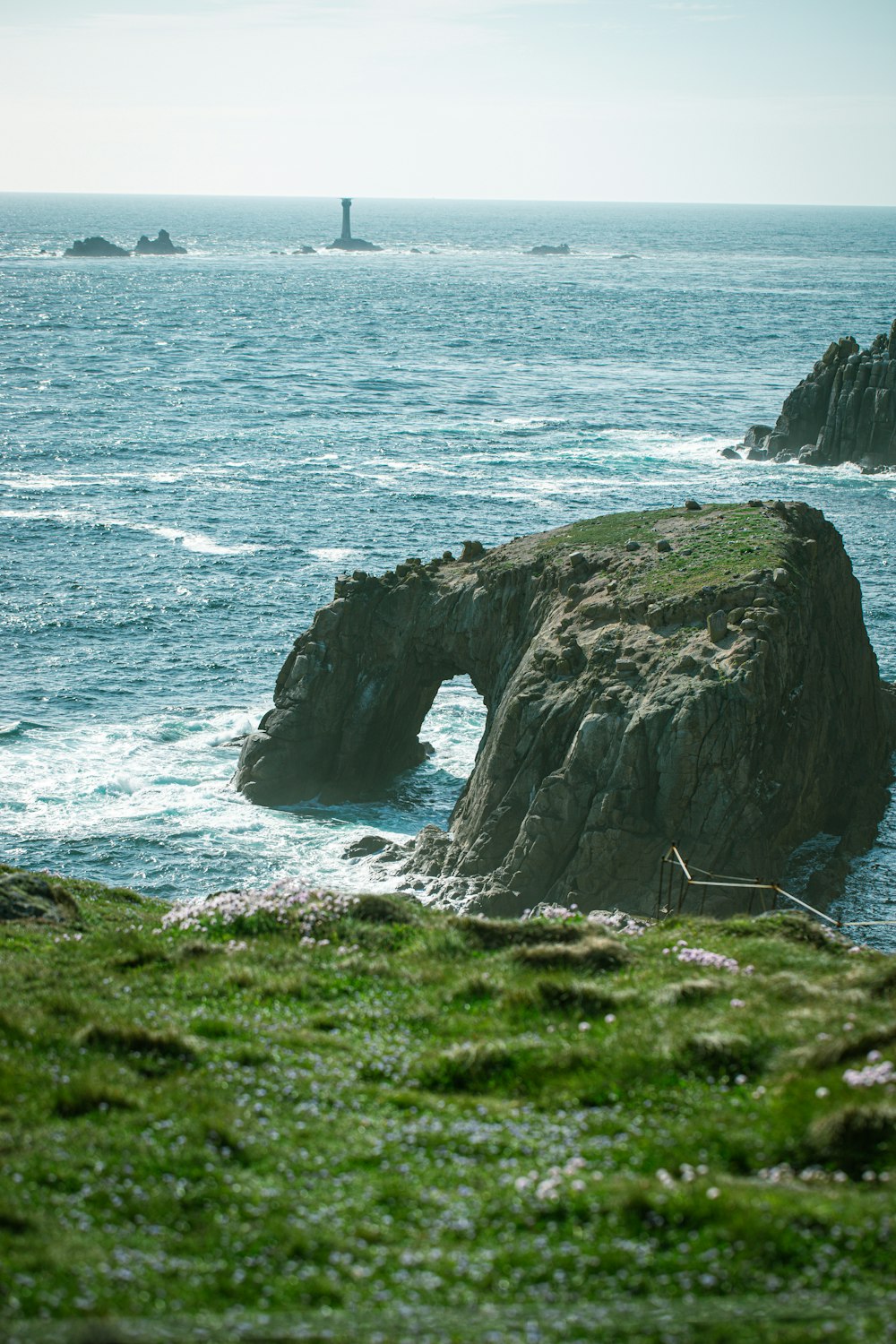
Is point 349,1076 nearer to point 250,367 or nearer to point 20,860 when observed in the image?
point 20,860

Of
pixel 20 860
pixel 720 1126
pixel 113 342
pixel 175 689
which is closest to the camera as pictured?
pixel 720 1126

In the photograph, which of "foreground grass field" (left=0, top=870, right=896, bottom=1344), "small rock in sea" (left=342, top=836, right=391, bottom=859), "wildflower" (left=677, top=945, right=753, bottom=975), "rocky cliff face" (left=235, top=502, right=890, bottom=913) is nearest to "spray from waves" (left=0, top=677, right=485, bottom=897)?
"small rock in sea" (left=342, top=836, right=391, bottom=859)

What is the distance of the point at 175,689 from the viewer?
176ft

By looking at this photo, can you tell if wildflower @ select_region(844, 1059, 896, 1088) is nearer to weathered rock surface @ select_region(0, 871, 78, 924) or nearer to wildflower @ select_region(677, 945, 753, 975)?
A: wildflower @ select_region(677, 945, 753, 975)

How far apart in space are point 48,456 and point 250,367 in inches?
1984

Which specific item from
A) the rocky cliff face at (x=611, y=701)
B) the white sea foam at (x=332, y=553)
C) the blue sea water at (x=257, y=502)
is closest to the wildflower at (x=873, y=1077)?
Answer: the rocky cliff face at (x=611, y=701)

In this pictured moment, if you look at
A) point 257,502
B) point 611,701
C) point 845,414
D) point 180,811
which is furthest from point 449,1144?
point 845,414

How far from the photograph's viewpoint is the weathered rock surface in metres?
21.2

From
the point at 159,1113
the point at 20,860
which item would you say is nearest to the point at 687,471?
the point at 20,860

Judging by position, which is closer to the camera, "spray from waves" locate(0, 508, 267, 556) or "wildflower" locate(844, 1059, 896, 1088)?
"wildflower" locate(844, 1059, 896, 1088)

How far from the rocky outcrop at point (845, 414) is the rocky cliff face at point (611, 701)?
54125 mm

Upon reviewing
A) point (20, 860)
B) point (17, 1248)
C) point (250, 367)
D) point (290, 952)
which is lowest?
point (20, 860)

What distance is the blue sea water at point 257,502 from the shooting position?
4381 cm

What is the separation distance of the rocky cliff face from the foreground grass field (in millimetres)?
13381
